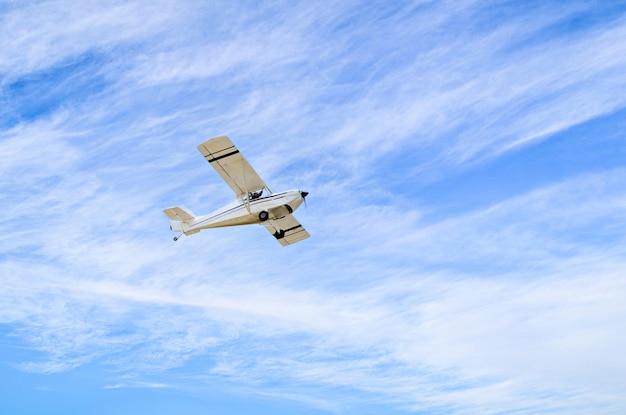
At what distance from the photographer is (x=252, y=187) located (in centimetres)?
3734

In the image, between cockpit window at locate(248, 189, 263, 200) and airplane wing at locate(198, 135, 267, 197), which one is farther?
cockpit window at locate(248, 189, 263, 200)

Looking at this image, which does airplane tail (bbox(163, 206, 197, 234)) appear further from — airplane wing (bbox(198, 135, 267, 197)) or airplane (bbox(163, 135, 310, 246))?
airplane wing (bbox(198, 135, 267, 197))

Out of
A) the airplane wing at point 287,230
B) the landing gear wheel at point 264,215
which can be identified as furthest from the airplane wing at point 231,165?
the airplane wing at point 287,230

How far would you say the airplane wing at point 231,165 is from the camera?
3575 cm

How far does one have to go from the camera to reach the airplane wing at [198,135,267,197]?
35.8m

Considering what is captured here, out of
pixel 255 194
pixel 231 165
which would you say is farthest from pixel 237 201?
pixel 231 165

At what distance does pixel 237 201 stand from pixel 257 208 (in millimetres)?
1287

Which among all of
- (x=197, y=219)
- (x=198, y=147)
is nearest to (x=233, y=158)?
(x=198, y=147)

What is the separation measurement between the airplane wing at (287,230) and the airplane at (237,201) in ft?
1.05

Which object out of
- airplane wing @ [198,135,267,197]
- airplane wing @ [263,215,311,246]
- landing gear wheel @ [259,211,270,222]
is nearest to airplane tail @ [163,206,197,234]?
airplane wing @ [198,135,267,197]

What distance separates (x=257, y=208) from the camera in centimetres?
3725

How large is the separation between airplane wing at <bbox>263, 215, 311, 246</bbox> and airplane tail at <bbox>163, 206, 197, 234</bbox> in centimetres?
418

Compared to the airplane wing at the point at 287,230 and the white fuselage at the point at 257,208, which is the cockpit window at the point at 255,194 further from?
the airplane wing at the point at 287,230

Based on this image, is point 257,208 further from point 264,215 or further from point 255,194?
point 255,194
